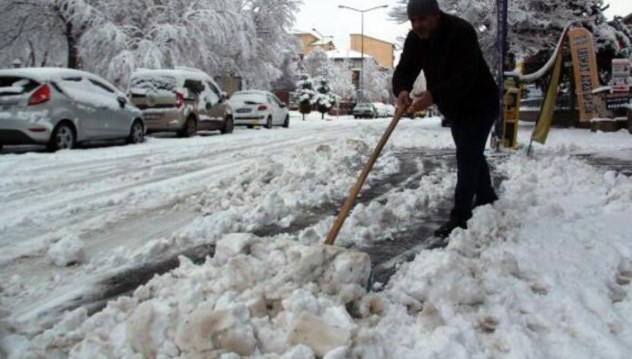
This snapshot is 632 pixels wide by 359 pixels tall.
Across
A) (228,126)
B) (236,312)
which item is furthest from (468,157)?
(228,126)

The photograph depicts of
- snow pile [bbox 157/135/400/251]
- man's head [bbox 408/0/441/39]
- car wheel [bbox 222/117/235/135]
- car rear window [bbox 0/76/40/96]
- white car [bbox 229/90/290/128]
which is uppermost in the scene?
man's head [bbox 408/0/441/39]

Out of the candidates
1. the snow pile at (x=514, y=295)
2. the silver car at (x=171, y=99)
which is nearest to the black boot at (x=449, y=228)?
the snow pile at (x=514, y=295)

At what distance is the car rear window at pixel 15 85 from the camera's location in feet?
31.9

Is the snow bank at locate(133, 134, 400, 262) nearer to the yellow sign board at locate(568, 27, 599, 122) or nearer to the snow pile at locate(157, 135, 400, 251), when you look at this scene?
the snow pile at locate(157, 135, 400, 251)

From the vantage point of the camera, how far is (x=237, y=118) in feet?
66.9

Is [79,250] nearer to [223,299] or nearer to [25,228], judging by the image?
[25,228]

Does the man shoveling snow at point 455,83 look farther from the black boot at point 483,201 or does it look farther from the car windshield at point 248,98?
the car windshield at point 248,98

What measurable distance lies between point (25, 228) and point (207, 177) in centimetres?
282

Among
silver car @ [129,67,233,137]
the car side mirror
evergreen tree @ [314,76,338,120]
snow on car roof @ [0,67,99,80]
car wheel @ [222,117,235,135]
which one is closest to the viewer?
snow on car roof @ [0,67,99,80]

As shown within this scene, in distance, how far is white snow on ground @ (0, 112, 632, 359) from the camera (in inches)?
91.6

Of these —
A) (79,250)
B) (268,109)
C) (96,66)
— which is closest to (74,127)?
(79,250)

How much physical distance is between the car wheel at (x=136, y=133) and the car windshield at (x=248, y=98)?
7973 mm

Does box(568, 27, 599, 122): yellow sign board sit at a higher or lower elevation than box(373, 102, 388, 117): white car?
higher

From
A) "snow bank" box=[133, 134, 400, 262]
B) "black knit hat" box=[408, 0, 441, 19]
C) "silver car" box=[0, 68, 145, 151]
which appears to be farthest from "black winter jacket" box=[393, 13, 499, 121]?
"silver car" box=[0, 68, 145, 151]
